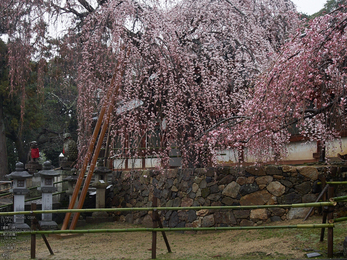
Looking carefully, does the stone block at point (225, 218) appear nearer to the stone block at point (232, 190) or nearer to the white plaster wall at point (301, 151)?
the stone block at point (232, 190)

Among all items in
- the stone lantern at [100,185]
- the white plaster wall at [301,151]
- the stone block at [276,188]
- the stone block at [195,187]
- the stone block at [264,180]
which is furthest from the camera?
the stone lantern at [100,185]

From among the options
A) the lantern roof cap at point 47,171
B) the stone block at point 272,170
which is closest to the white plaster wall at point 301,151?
the stone block at point 272,170

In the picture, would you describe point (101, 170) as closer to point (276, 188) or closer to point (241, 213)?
point (241, 213)

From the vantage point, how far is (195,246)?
650 cm

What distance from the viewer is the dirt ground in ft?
17.3

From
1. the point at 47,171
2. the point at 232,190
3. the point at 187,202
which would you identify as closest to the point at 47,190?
the point at 47,171

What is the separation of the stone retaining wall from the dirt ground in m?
0.35

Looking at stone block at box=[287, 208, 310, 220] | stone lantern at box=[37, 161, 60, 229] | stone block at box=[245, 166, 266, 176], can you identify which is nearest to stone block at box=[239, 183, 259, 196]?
stone block at box=[245, 166, 266, 176]

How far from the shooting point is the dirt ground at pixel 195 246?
5266 millimetres

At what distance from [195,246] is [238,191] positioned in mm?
1645

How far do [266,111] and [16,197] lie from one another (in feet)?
20.9

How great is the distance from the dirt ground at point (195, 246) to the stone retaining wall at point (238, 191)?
0.35 metres

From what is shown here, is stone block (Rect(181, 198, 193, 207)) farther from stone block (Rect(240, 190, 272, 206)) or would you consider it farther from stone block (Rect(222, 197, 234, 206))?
stone block (Rect(240, 190, 272, 206))

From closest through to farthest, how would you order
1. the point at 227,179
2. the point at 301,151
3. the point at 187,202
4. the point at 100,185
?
the point at 227,179 → the point at 187,202 → the point at 301,151 → the point at 100,185
